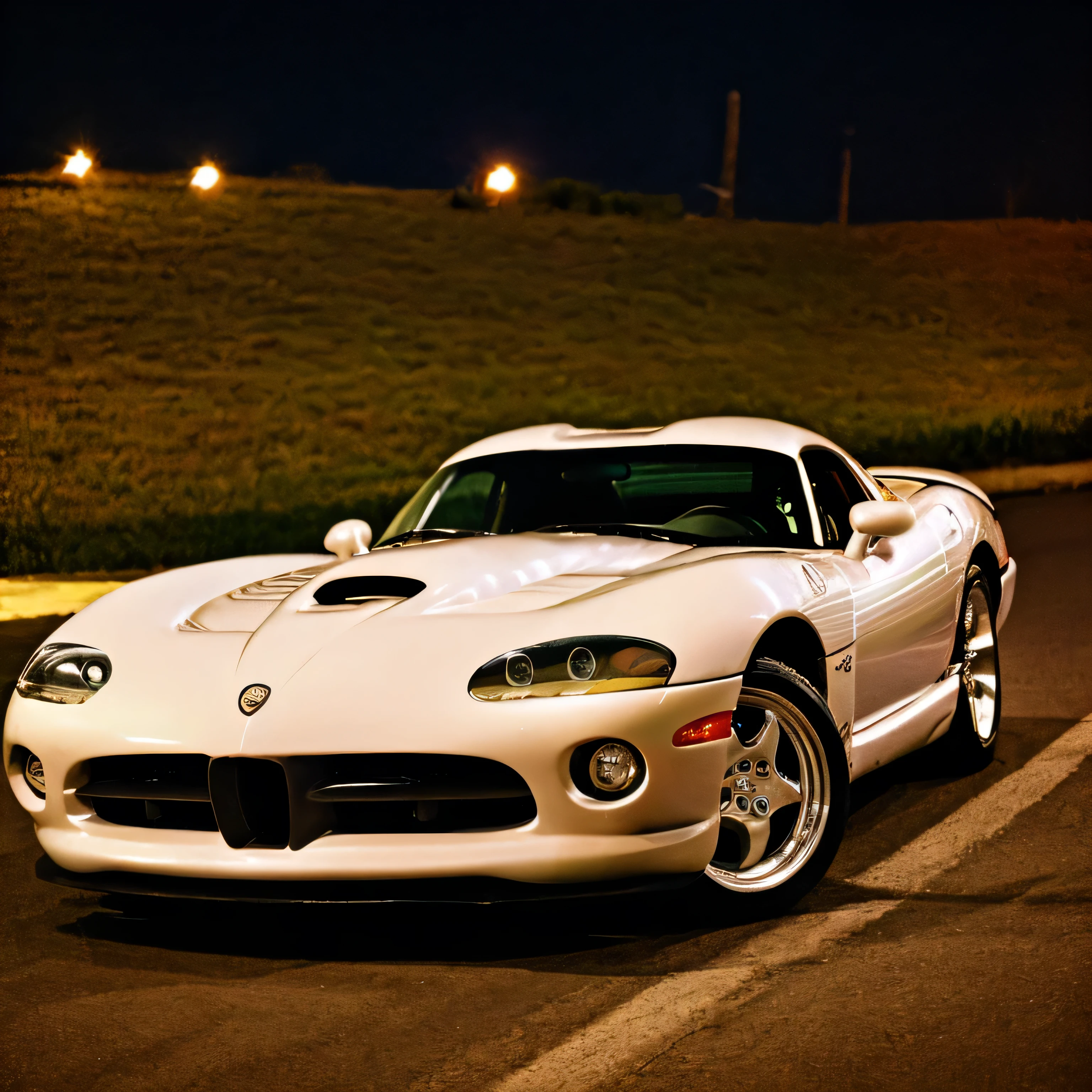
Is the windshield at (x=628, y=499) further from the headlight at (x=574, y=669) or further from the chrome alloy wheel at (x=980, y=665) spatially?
the headlight at (x=574, y=669)

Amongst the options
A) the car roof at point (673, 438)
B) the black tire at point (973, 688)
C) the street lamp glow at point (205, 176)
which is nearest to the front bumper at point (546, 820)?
the car roof at point (673, 438)

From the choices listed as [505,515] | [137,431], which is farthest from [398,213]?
[505,515]

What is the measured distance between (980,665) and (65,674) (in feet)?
11.9

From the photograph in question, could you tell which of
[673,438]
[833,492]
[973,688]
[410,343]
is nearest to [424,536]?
[673,438]

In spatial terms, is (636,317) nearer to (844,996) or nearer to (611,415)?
(611,415)

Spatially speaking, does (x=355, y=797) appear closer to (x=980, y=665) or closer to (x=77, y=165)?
(x=980, y=665)

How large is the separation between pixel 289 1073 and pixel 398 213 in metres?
49.2

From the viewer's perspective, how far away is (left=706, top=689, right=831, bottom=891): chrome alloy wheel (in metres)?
4.15

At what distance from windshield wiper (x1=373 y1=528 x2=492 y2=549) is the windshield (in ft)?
0.04

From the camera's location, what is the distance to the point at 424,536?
5566 millimetres

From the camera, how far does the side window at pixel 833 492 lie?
215 inches

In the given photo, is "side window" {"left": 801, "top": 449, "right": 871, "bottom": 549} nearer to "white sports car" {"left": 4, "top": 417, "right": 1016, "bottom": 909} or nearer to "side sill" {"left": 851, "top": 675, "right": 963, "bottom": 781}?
"white sports car" {"left": 4, "top": 417, "right": 1016, "bottom": 909}

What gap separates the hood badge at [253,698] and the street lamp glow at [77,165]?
48197 mm

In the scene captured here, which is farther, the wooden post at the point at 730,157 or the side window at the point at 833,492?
the wooden post at the point at 730,157
